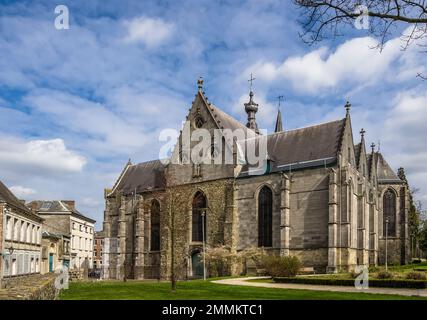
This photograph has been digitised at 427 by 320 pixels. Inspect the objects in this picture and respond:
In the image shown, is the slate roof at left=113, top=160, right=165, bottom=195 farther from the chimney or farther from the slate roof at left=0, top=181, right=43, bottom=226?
the slate roof at left=0, top=181, right=43, bottom=226

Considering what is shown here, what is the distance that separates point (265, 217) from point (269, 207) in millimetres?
985

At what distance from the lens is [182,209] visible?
47750 millimetres

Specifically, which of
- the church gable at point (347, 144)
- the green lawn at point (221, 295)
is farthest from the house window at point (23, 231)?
the church gable at point (347, 144)

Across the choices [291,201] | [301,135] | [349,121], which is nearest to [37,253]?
[291,201]

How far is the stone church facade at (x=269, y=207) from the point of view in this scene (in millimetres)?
40125

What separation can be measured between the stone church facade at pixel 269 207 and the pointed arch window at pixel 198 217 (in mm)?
101

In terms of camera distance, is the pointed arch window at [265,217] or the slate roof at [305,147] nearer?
the slate roof at [305,147]

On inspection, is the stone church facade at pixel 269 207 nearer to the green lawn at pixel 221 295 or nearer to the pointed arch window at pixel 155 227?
the pointed arch window at pixel 155 227

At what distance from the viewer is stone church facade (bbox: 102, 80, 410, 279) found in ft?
132
